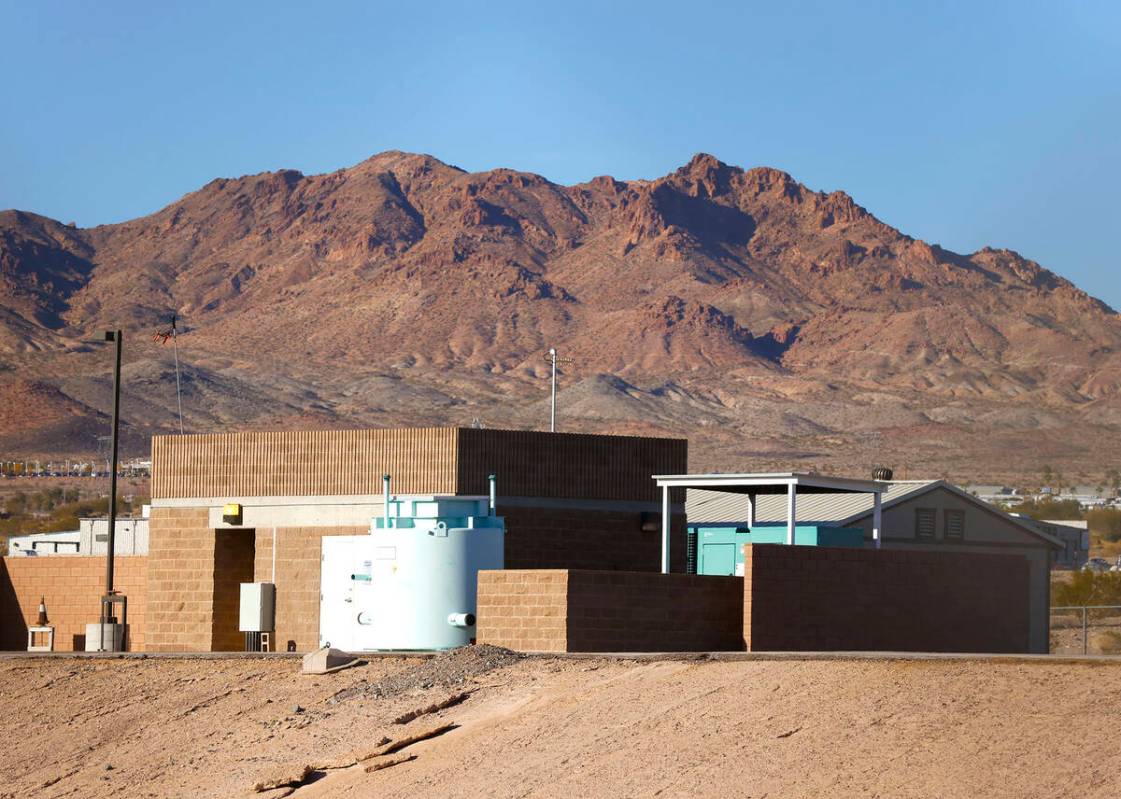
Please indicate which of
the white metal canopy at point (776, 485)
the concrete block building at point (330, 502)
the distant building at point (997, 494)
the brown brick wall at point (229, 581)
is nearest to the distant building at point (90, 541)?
the concrete block building at point (330, 502)

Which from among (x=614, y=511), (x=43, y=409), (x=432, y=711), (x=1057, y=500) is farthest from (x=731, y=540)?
(x=43, y=409)

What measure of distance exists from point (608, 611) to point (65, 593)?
18.8 metres

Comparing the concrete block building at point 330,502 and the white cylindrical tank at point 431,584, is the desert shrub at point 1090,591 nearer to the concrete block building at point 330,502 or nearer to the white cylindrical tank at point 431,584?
the concrete block building at point 330,502

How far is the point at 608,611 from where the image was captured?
27.1 m

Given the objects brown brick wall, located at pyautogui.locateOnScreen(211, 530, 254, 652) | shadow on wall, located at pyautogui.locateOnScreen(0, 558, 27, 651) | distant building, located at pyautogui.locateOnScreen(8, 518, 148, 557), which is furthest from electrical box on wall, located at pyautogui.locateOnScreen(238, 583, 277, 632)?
distant building, located at pyautogui.locateOnScreen(8, 518, 148, 557)

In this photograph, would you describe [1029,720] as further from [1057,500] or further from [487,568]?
[1057,500]

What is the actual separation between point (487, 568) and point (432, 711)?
640cm

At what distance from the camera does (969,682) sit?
19.9 meters

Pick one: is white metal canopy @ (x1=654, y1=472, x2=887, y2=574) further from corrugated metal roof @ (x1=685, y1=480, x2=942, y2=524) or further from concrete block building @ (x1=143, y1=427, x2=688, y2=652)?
corrugated metal roof @ (x1=685, y1=480, x2=942, y2=524)

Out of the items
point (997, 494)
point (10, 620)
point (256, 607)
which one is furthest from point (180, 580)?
point (997, 494)

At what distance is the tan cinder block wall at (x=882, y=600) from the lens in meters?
28.5

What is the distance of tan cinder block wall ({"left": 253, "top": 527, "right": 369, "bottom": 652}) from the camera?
34281mm

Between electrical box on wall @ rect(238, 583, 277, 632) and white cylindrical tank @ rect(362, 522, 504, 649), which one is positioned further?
electrical box on wall @ rect(238, 583, 277, 632)

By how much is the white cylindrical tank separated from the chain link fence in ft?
56.6
